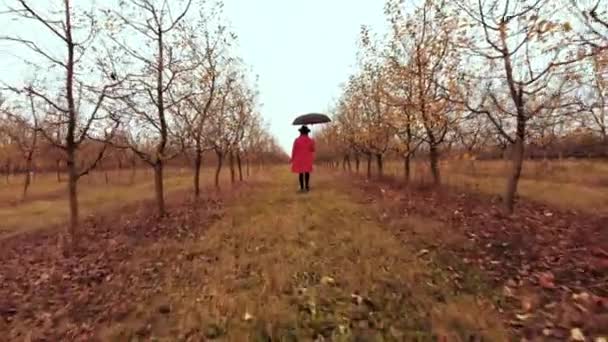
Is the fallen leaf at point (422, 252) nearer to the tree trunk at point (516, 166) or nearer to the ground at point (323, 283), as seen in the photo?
the ground at point (323, 283)

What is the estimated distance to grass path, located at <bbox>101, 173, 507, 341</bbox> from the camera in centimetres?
469

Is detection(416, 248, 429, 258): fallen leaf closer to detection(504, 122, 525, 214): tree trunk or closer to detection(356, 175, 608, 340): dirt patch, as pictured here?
detection(356, 175, 608, 340): dirt patch

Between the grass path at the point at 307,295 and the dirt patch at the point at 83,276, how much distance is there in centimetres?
41

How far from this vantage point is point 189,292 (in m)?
6.15

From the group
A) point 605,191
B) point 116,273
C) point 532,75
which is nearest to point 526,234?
point 532,75

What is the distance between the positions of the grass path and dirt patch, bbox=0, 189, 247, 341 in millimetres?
406

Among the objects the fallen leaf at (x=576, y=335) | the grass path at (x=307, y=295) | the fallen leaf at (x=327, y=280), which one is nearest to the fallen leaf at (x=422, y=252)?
the grass path at (x=307, y=295)

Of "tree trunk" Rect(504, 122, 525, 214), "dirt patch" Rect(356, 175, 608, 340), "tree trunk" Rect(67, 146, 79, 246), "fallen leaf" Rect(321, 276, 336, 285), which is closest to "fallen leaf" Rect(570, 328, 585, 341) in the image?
"dirt patch" Rect(356, 175, 608, 340)

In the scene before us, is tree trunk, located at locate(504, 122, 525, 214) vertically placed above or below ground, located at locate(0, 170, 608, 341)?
above

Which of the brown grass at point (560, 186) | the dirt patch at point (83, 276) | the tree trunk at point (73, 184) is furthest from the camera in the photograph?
the brown grass at point (560, 186)

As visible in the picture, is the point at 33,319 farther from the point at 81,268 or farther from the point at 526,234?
the point at 526,234

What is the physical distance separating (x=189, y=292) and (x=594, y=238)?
26.4ft

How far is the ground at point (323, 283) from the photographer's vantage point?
15.5 ft

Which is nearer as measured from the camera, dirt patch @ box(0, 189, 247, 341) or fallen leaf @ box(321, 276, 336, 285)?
dirt patch @ box(0, 189, 247, 341)
